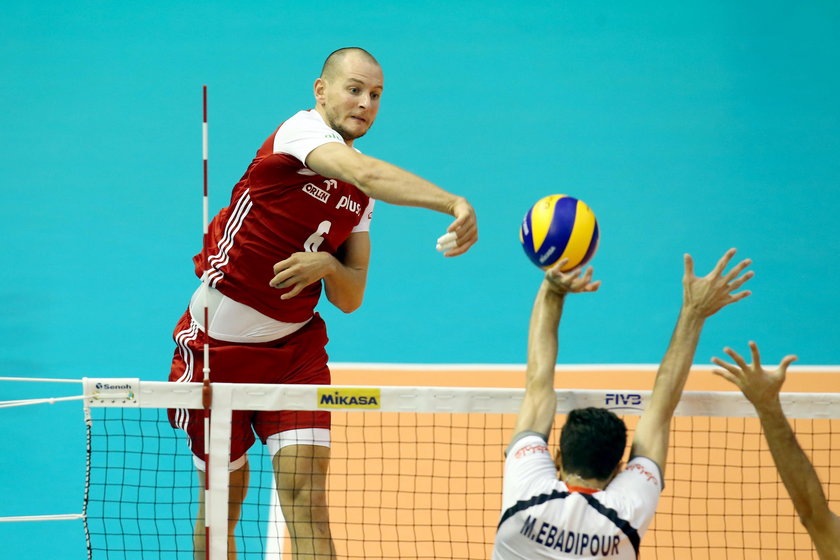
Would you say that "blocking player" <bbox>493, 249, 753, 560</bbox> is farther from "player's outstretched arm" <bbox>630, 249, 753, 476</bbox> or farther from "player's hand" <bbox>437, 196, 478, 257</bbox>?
"player's hand" <bbox>437, 196, 478, 257</bbox>

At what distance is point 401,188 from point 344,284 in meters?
1.43

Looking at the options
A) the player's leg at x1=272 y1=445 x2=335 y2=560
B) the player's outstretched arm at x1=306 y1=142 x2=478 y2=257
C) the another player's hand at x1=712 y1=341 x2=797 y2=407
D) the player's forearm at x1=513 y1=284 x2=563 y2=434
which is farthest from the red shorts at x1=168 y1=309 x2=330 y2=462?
the another player's hand at x1=712 y1=341 x2=797 y2=407

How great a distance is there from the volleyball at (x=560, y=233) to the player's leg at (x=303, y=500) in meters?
1.65

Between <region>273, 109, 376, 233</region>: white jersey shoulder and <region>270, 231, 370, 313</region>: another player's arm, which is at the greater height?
<region>273, 109, 376, 233</region>: white jersey shoulder

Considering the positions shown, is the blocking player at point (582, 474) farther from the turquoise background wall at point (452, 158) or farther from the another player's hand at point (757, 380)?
the turquoise background wall at point (452, 158)

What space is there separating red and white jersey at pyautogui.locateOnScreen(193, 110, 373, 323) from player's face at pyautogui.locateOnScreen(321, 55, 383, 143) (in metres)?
0.16

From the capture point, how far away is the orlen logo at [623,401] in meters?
4.90

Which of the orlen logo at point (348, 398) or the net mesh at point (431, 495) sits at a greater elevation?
the orlen logo at point (348, 398)

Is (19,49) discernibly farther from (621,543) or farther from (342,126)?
(621,543)

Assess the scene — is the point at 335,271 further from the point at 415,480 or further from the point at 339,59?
the point at 415,480

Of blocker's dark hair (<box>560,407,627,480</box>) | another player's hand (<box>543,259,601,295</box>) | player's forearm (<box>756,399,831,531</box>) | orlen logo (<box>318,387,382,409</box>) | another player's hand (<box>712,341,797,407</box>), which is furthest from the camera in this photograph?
orlen logo (<box>318,387,382,409</box>)

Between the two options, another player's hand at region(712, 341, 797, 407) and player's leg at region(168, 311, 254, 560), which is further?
player's leg at region(168, 311, 254, 560)

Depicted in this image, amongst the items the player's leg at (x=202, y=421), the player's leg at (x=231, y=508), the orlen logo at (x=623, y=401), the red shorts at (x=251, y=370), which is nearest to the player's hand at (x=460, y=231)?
the orlen logo at (x=623, y=401)

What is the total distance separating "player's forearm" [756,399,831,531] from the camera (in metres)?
4.12
